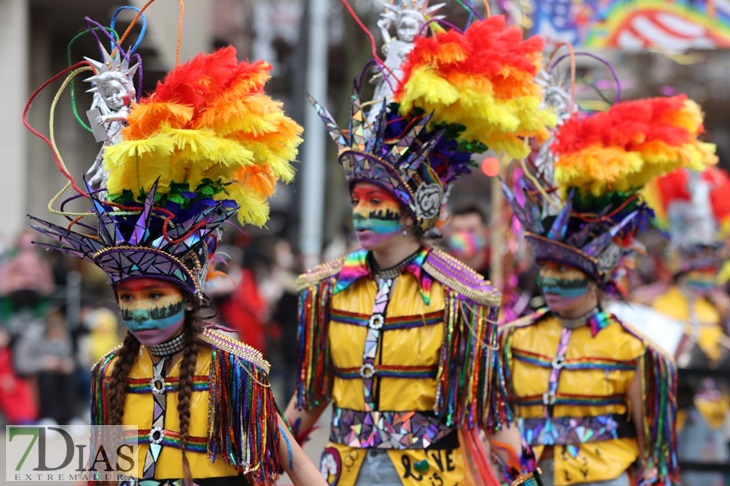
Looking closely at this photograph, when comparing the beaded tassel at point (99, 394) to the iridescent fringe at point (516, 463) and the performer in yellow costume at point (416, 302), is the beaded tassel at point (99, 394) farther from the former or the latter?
the iridescent fringe at point (516, 463)

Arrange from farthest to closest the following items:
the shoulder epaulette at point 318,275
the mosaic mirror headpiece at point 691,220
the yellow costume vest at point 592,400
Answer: the mosaic mirror headpiece at point 691,220, the yellow costume vest at point 592,400, the shoulder epaulette at point 318,275

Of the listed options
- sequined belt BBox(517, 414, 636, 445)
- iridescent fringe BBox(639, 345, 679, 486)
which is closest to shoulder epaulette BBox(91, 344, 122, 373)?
sequined belt BBox(517, 414, 636, 445)

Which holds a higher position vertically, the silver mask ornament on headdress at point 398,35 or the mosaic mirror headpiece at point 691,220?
the silver mask ornament on headdress at point 398,35

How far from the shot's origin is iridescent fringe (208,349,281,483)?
4.31 meters

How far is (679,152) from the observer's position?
6191 millimetres

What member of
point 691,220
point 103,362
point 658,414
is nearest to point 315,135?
point 691,220

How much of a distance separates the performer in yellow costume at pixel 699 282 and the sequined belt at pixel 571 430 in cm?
366

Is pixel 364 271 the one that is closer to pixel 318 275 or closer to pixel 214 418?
pixel 318 275

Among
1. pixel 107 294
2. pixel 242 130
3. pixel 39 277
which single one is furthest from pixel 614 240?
pixel 107 294

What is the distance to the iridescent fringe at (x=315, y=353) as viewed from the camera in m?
5.60

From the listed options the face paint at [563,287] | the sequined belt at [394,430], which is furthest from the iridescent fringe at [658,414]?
the sequined belt at [394,430]

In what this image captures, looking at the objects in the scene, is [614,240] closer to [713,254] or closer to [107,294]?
[713,254]

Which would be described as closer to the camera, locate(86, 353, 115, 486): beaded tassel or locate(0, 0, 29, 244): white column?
locate(86, 353, 115, 486): beaded tassel

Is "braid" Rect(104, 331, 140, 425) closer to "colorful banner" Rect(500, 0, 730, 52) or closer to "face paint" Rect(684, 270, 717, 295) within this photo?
"colorful banner" Rect(500, 0, 730, 52)
